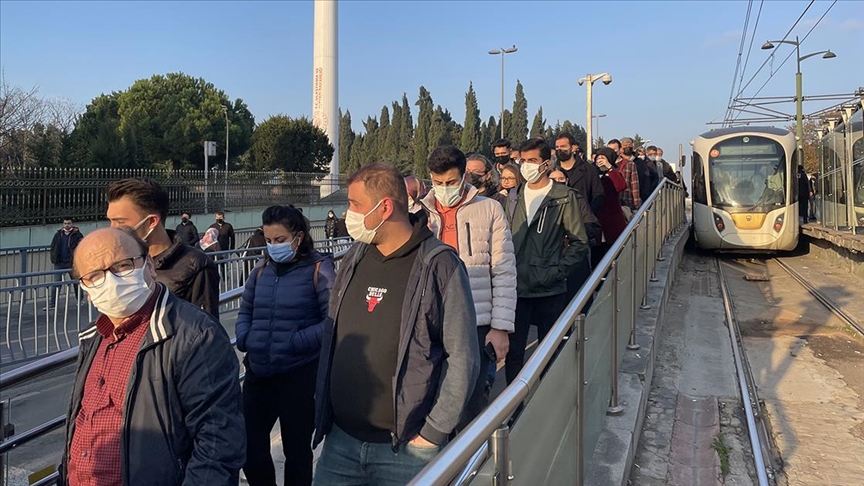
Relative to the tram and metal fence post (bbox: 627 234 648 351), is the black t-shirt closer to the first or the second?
metal fence post (bbox: 627 234 648 351)

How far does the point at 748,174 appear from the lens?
54.1 ft

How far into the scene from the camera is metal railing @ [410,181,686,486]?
1.90m

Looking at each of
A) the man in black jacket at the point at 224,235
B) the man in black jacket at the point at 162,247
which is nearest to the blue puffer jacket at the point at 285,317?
the man in black jacket at the point at 162,247

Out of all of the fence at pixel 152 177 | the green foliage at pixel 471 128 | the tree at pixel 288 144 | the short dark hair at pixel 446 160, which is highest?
the green foliage at pixel 471 128

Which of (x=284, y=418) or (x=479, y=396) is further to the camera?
(x=284, y=418)

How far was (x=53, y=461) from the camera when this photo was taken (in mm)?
5371

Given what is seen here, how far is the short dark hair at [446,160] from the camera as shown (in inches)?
156

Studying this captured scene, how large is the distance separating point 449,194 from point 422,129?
70571 mm

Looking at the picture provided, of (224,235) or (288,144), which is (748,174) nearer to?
(224,235)

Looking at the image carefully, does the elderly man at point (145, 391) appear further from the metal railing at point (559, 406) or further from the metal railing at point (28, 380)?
the metal railing at point (559, 406)

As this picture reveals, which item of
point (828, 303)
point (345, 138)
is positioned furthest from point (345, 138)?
point (828, 303)

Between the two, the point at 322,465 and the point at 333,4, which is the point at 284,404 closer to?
the point at 322,465

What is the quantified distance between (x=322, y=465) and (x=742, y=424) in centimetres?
411

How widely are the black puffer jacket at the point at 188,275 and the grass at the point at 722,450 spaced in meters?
3.52
